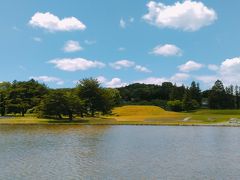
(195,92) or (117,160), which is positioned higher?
(195,92)

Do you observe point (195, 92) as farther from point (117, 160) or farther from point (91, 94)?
point (117, 160)

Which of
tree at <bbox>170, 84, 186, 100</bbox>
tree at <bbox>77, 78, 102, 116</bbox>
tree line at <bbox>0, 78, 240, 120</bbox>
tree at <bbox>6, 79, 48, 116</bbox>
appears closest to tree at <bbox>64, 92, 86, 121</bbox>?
tree line at <bbox>0, 78, 240, 120</bbox>

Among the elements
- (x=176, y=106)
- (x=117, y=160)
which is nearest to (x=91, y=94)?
(x=176, y=106)

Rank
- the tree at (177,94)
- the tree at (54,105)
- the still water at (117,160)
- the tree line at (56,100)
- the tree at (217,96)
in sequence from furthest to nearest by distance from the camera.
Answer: the tree at (177,94), the tree at (217,96), the tree line at (56,100), the tree at (54,105), the still water at (117,160)

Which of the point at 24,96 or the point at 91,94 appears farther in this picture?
the point at 24,96

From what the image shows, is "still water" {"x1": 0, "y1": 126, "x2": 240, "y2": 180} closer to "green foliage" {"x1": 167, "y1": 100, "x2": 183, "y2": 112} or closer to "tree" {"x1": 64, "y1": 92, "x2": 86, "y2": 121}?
"tree" {"x1": 64, "y1": 92, "x2": 86, "y2": 121}

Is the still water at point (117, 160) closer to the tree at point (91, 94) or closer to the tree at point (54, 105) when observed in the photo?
the tree at point (54, 105)

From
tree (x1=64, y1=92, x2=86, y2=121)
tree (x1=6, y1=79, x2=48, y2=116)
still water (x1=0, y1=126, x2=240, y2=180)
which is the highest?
tree (x1=6, y1=79, x2=48, y2=116)

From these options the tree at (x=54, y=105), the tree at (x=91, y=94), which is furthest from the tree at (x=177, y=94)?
the tree at (x=54, y=105)

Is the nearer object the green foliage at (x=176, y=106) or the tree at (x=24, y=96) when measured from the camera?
the tree at (x=24, y=96)

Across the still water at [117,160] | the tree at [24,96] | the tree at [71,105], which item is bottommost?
the still water at [117,160]

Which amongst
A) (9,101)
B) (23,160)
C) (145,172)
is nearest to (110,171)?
(145,172)

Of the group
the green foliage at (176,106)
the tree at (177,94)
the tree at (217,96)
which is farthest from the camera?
the tree at (177,94)

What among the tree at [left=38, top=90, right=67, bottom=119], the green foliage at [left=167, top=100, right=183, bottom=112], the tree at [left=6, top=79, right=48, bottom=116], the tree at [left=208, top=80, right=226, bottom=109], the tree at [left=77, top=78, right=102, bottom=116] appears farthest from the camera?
the tree at [left=208, top=80, right=226, bottom=109]
